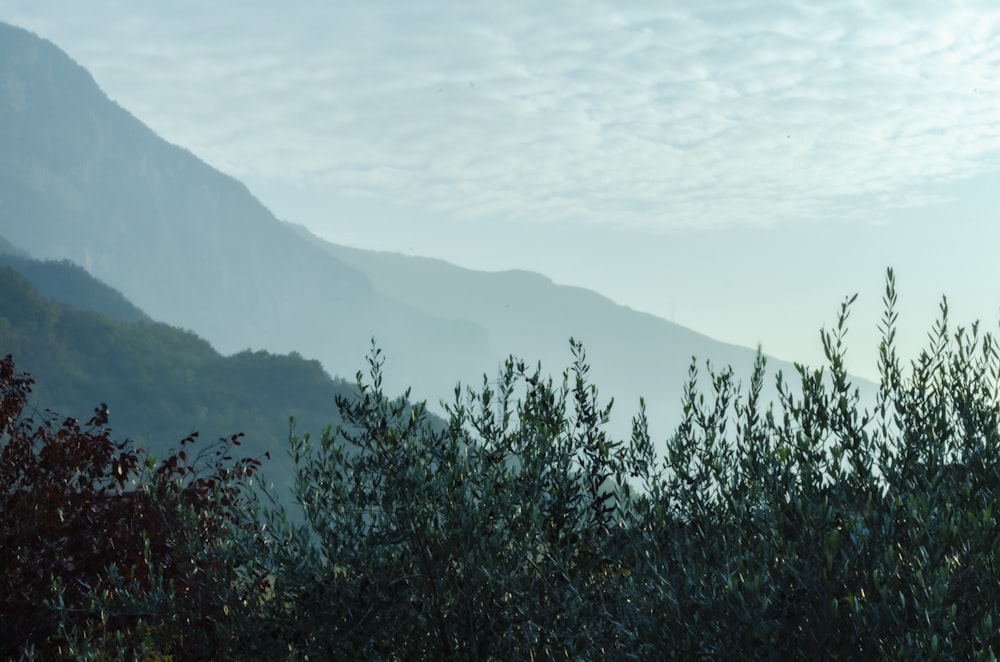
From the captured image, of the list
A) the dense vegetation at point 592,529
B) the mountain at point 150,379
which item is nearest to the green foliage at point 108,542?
the dense vegetation at point 592,529

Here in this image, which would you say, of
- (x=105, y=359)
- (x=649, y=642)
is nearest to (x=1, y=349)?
(x=105, y=359)

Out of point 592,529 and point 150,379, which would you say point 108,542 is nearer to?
point 592,529

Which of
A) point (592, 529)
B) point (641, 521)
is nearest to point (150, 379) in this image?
point (592, 529)

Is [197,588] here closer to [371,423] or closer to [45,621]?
[371,423]

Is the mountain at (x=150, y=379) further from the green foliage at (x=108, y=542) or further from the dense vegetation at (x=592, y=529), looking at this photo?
the dense vegetation at (x=592, y=529)

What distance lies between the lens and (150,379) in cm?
14438

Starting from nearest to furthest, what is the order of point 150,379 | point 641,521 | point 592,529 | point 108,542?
point 641,521, point 592,529, point 108,542, point 150,379

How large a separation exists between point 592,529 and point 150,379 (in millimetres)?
146625

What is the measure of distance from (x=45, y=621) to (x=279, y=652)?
4.92 metres

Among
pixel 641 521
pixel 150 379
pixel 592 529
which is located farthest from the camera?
pixel 150 379

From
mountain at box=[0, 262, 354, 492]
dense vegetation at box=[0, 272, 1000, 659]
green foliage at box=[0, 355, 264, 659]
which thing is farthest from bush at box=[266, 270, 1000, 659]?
mountain at box=[0, 262, 354, 492]

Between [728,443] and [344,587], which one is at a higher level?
[728,443]

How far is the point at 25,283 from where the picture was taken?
15038 centimetres

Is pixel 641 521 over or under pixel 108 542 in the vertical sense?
over
